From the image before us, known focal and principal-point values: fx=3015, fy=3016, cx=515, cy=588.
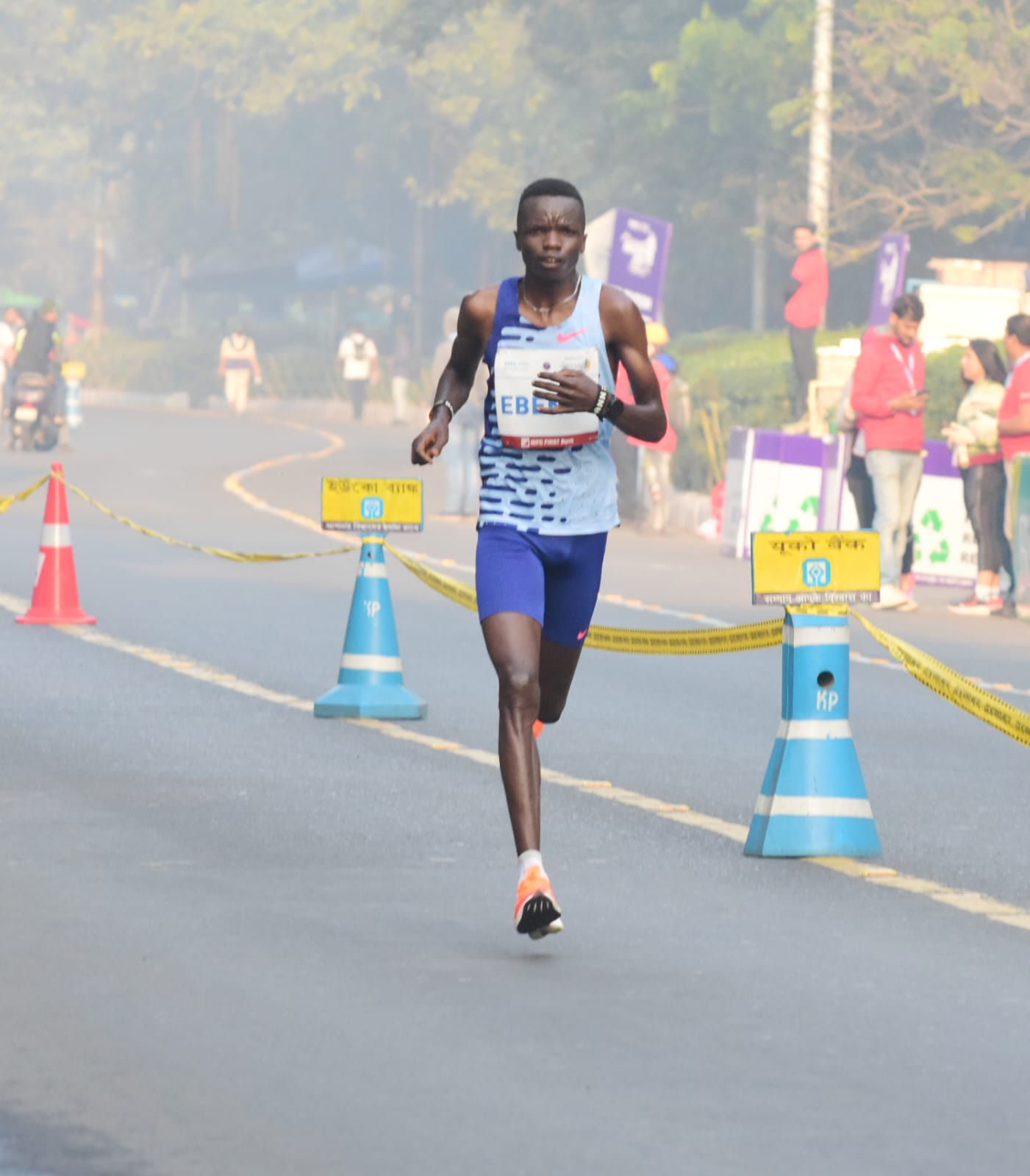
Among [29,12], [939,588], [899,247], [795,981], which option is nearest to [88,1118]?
[795,981]

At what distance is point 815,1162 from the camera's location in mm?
5469

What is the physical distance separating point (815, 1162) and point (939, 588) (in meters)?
16.5

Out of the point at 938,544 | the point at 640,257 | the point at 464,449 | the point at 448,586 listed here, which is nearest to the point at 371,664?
the point at 448,586

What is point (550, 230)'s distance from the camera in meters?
7.83

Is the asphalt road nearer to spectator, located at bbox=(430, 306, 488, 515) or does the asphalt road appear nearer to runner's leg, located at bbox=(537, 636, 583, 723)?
runner's leg, located at bbox=(537, 636, 583, 723)

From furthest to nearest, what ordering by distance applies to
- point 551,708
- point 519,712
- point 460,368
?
point 551,708 < point 460,368 < point 519,712

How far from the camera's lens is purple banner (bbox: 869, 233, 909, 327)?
2653 cm

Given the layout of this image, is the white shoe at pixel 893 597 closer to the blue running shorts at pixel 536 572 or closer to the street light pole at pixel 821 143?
the blue running shorts at pixel 536 572

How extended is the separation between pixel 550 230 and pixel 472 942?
1846 mm

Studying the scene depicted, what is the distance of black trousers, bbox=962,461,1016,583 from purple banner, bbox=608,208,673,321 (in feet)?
29.8

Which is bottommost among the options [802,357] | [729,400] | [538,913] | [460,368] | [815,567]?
[538,913]

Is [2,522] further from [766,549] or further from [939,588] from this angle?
[766,549]

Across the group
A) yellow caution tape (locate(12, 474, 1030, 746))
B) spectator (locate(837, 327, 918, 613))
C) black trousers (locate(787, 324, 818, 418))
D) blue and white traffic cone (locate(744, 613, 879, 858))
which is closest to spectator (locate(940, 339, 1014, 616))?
spectator (locate(837, 327, 918, 613))

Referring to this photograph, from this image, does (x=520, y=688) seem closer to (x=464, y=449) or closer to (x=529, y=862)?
(x=529, y=862)
